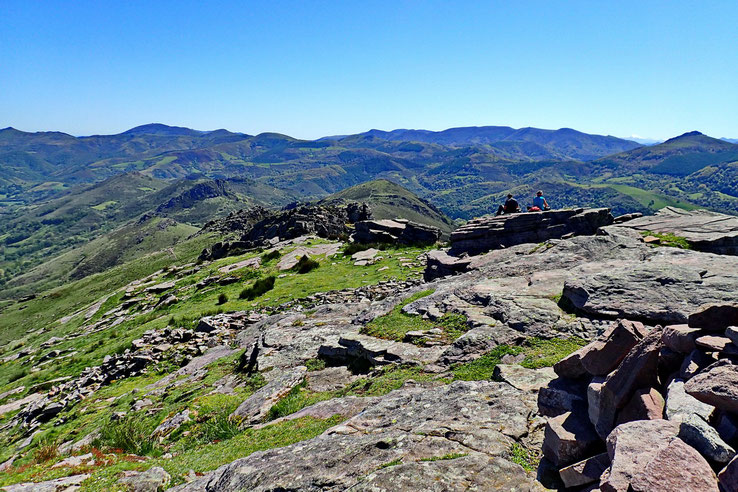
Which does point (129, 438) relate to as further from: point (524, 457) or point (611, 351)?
point (611, 351)

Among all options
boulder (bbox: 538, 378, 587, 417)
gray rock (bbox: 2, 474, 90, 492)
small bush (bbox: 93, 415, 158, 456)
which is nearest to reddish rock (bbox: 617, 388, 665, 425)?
boulder (bbox: 538, 378, 587, 417)

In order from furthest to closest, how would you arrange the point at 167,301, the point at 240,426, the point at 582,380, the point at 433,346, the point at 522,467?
1. the point at 167,301
2. the point at 433,346
3. the point at 240,426
4. the point at 582,380
5. the point at 522,467

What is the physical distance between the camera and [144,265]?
5453 inches

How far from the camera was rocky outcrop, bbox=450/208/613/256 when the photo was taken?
3008cm

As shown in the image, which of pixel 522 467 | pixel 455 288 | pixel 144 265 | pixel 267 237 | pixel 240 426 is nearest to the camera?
pixel 522 467

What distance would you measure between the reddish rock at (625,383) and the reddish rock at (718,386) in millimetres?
839

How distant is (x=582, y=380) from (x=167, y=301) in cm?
4195

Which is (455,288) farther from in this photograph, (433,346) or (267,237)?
(267,237)

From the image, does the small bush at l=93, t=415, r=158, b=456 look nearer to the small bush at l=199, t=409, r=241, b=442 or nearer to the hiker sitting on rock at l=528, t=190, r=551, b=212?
the small bush at l=199, t=409, r=241, b=442

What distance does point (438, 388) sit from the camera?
1069 cm

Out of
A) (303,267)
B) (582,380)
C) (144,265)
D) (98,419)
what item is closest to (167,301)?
(303,267)

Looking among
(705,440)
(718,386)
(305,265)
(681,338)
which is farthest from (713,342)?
(305,265)

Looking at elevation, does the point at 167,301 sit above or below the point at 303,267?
below

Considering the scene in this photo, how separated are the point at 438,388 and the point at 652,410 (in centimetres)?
566
